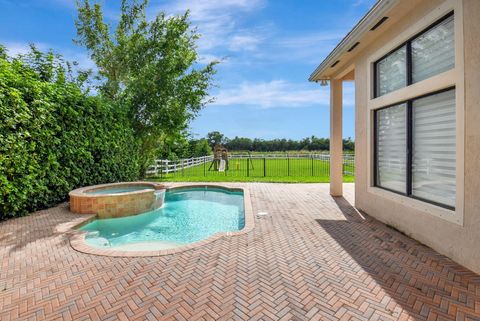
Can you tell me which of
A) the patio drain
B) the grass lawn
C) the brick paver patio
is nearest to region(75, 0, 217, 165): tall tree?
the grass lawn

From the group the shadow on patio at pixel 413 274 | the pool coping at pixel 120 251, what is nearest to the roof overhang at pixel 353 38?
the shadow on patio at pixel 413 274

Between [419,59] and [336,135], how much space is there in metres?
4.59

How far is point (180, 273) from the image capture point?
137 inches

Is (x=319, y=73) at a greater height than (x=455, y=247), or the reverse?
(x=319, y=73)

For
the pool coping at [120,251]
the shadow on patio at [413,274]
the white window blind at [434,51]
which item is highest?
the white window blind at [434,51]

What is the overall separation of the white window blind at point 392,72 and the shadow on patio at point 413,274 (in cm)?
312

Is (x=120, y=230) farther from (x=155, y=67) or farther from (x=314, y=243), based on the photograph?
(x=155, y=67)

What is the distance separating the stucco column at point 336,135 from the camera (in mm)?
8969

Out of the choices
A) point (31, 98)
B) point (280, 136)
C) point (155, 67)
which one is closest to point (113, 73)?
point (155, 67)

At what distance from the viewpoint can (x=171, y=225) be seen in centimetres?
731

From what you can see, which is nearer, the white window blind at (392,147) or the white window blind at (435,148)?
the white window blind at (435,148)

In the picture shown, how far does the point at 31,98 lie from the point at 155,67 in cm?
682

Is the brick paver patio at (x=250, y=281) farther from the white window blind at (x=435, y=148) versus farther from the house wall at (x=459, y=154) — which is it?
the white window blind at (x=435, y=148)

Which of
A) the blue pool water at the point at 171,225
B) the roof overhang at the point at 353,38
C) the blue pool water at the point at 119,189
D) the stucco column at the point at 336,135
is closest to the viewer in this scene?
the roof overhang at the point at 353,38
